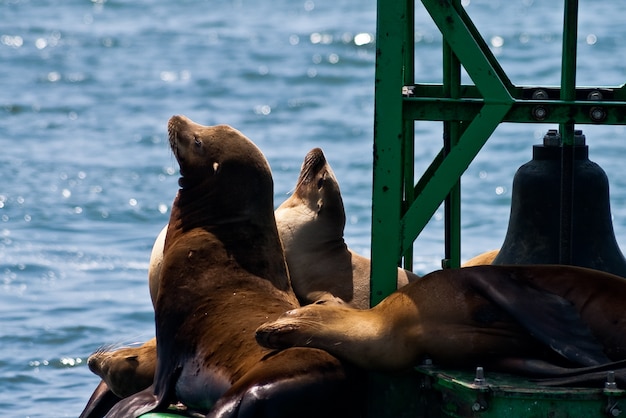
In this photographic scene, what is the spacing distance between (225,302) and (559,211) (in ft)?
3.92

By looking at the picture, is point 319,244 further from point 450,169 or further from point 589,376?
point 589,376

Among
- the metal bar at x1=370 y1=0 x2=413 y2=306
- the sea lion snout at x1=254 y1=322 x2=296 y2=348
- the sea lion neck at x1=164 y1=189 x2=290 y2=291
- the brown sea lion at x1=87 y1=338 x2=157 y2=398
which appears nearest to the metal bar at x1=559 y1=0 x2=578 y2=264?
the metal bar at x1=370 y1=0 x2=413 y2=306

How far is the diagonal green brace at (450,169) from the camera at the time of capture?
167 inches

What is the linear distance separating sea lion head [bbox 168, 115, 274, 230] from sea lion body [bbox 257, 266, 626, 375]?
981 mm

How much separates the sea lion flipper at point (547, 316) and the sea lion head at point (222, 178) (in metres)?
1.22

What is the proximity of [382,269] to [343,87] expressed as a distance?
16.2 m

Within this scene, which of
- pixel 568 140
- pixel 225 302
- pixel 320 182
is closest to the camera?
pixel 568 140

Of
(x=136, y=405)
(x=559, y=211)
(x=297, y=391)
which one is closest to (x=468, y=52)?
(x=559, y=211)

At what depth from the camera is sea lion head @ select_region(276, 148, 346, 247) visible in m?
5.79

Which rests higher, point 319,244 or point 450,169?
point 450,169

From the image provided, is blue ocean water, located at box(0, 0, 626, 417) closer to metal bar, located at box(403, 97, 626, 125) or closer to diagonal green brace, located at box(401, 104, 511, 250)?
diagonal green brace, located at box(401, 104, 511, 250)

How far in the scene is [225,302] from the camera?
4.96 metres

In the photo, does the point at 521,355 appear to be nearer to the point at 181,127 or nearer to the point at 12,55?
the point at 181,127

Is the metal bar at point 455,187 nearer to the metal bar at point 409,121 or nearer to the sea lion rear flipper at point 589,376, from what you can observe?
the metal bar at point 409,121
